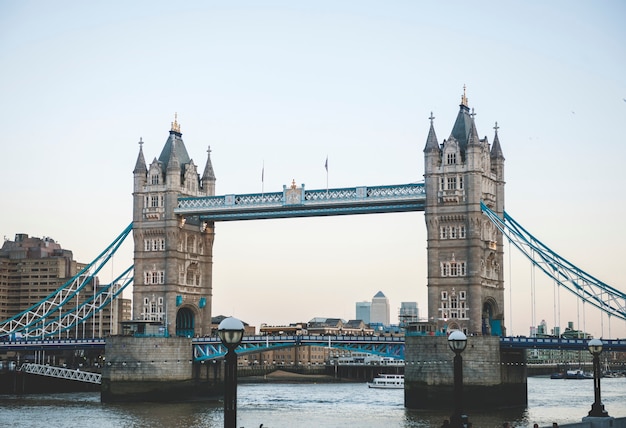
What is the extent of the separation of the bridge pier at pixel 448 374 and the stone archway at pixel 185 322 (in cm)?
2735

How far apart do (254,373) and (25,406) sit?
288 ft

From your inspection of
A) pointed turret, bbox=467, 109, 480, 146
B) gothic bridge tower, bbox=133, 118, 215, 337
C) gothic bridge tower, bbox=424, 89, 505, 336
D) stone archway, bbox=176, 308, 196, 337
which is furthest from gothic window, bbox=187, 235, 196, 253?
pointed turret, bbox=467, 109, 480, 146

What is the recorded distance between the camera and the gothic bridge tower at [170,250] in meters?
97.6

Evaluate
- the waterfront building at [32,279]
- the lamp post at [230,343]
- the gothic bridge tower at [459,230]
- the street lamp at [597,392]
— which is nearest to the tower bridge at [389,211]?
the gothic bridge tower at [459,230]

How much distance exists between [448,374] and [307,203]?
21543mm

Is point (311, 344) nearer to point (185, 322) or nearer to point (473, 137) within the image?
point (185, 322)

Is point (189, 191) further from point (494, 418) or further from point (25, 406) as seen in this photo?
point (494, 418)

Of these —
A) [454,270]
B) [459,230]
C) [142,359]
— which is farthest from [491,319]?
[142,359]

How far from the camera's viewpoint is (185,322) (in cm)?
10156

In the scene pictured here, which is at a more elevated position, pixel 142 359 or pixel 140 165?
pixel 140 165

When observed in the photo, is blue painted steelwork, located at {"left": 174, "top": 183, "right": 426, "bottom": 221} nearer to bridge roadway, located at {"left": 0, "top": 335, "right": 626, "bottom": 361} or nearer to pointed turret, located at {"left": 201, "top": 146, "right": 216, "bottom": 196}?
pointed turret, located at {"left": 201, "top": 146, "right": 216, "bottom": 196}

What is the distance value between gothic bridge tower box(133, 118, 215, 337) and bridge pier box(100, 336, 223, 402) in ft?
15.6

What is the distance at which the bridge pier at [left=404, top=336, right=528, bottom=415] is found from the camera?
79062mm

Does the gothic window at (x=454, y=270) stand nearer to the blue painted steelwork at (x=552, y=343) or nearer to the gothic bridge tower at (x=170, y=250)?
the blue painted steelwork at (x=552, y=343)
